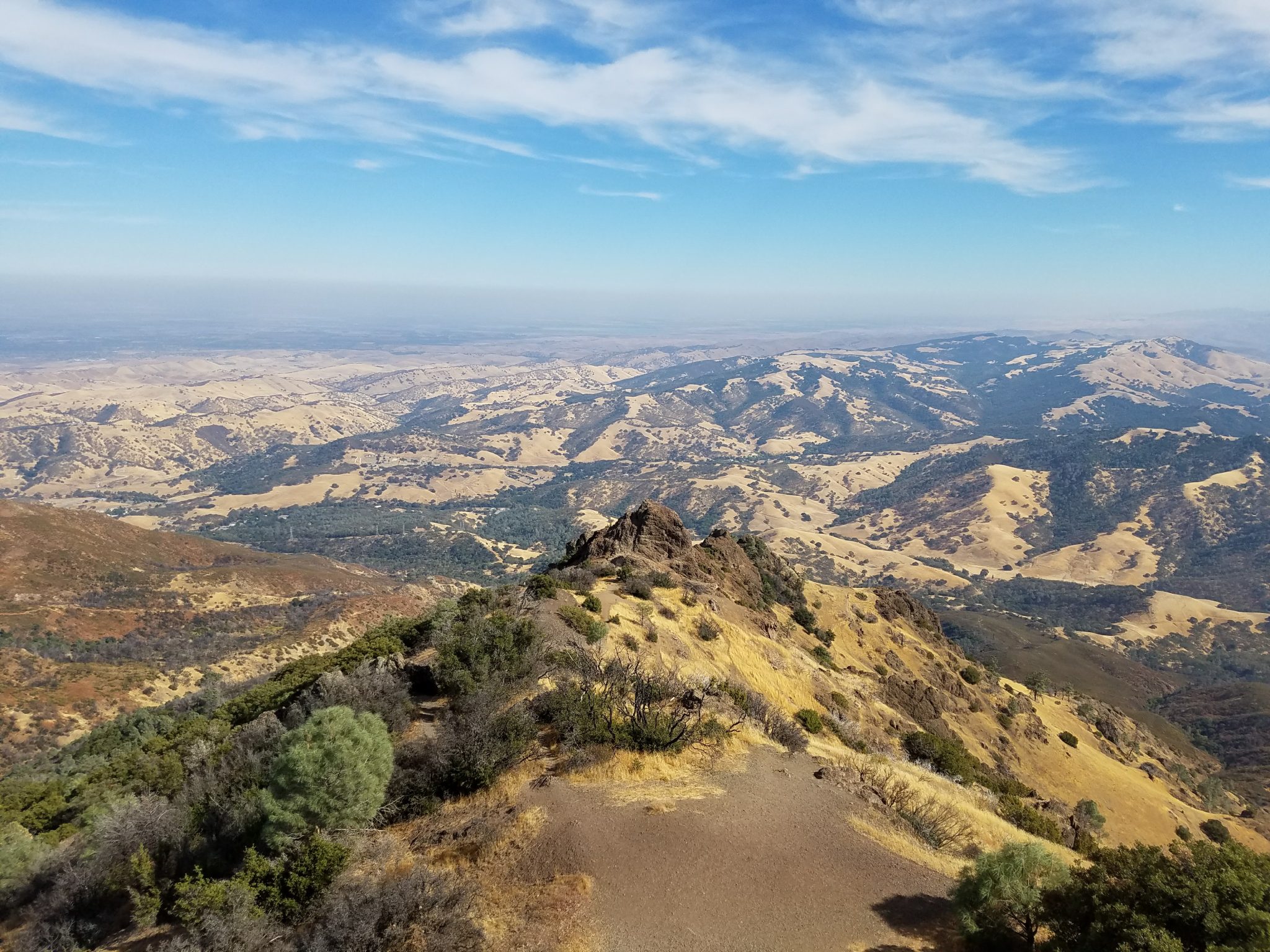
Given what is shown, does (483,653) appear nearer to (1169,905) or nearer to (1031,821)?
(1169,905)

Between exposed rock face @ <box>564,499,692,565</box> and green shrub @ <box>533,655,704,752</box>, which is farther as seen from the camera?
exposed rock face @ <box>564,499,692,565</box>

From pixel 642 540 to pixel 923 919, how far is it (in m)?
42.0

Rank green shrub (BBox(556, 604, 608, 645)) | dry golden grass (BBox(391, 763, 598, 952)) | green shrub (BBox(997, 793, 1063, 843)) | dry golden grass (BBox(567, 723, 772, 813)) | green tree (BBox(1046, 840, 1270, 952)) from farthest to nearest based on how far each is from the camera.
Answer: green shrub (BBox(556, 604, 608, 645)) < green shrub (BBox(997, 793, 1063, 843)) < dry golden grass (BBox(567, 723, 772, 813)) < dry golden grass (BBox(391, 763, 598, 952)) < green tree (BBox(1046, 840, 1270, 952))

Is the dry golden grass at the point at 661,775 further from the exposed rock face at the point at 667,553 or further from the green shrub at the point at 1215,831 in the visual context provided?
the green shrub at the point at 1215,831

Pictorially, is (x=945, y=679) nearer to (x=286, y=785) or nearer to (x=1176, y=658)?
(x=286, y=785)

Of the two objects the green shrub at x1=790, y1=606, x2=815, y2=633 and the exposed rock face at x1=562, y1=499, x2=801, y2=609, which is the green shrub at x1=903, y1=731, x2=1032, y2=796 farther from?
the exposed rock face at x1=562, y1=499, x2=801, y2=609

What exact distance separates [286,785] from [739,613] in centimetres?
3316

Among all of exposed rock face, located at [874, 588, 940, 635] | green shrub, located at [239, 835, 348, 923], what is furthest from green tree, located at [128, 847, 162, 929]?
exposed rock face, located at [874, 588, 940, 635]

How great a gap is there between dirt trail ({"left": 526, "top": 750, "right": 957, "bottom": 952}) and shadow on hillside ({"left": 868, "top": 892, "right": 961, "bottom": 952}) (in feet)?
0.10

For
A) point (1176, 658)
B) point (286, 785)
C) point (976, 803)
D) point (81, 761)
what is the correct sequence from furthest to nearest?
point (1176, 658) < point (81, 761) < point (976, 803) < point (286, 785)

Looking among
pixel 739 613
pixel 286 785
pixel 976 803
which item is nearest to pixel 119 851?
pixel 286 785

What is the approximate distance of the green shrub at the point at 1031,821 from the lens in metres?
24.6

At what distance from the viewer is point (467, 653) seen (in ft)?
87.8

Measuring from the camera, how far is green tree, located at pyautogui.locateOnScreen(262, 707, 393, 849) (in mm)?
17766
